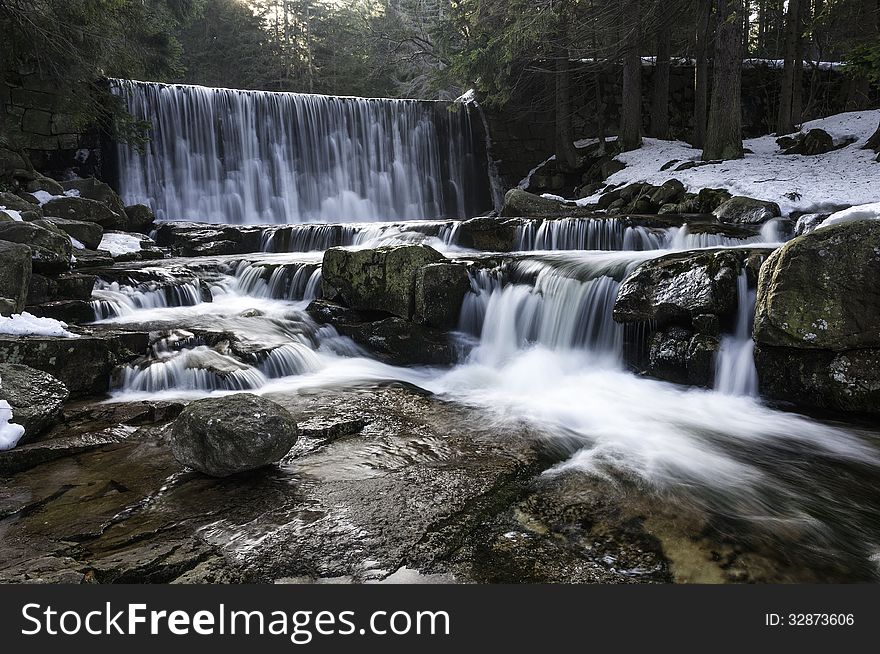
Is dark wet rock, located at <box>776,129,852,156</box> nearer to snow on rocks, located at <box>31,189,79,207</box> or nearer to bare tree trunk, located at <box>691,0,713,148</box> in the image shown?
bare tree trunk, located at <box>691,0,713,148</box>

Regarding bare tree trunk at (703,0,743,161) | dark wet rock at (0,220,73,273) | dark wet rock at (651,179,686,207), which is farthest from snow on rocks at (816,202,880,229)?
dark wet rock at (0,220,73,273)

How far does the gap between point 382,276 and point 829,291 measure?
15.8 feet

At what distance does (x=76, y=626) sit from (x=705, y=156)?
1493 cm

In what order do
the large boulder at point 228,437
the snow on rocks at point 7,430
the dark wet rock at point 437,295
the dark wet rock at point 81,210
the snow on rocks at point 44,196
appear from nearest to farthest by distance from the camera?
the large boulder at point 228,437, the snow on rocks at point 7,430, the dark wet rock at point 437,295, the dark wet rock at point 81,210, the snow on rocks at point 44,196

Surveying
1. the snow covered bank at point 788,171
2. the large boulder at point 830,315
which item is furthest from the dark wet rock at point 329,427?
the snow covered bank at point 788,171

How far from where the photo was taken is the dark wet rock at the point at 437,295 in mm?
7043

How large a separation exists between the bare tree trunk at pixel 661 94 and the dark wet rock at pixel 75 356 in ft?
54.3

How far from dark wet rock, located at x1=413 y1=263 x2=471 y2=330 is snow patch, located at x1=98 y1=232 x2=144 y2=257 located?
6.61 m

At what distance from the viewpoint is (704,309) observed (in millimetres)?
5477

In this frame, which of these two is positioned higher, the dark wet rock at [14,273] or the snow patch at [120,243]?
the snow patch at [120,243]

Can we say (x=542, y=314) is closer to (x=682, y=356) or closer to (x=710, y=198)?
(x=682, y=356)

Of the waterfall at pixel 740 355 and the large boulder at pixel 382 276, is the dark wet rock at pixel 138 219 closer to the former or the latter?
the large boulder at pixel 382 276

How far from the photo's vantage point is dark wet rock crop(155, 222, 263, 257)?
1180cm

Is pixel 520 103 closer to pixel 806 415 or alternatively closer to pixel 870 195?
pixel 870 195
